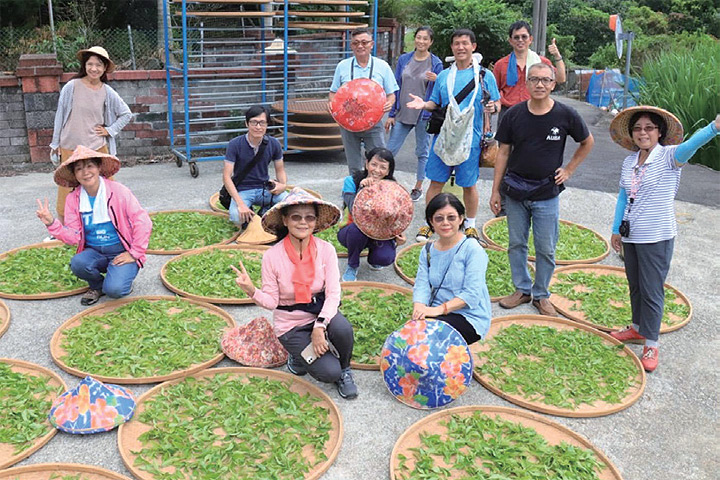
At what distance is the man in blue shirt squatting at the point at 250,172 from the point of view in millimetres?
5984

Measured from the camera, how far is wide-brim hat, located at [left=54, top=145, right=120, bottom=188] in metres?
4.51

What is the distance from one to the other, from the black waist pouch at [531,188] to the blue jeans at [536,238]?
0.17 ft

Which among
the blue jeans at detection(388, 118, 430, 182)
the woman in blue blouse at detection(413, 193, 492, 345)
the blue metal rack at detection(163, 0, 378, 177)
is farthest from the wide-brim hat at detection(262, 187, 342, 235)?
the blue metal rack at detection(163, 0, 378, 177)

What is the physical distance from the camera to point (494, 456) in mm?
3270

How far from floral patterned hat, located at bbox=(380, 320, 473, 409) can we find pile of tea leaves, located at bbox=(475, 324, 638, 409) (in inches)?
14.9

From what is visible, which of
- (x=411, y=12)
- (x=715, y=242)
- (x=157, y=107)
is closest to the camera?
(x=715, y=242)

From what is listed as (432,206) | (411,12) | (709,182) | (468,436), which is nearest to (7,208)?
(432,206)

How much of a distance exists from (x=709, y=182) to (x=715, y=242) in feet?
7.77

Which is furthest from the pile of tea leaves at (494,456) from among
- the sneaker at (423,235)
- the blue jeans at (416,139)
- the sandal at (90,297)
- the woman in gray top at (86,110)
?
the woman in gray top at (86,110)

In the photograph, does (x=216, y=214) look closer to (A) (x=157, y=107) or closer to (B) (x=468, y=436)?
(A) (x=157, y=107)

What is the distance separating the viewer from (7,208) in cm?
692

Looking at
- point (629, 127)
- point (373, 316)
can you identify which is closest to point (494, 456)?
point (373, 316)

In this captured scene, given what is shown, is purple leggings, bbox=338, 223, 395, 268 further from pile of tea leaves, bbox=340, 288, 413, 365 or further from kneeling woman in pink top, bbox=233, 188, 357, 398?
kneeling woman in pink top, bbox=233, 188, 357, 398

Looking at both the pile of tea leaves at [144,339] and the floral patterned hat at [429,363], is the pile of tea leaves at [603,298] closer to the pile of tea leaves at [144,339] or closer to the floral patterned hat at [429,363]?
the floral patterned hat at [429,363]
